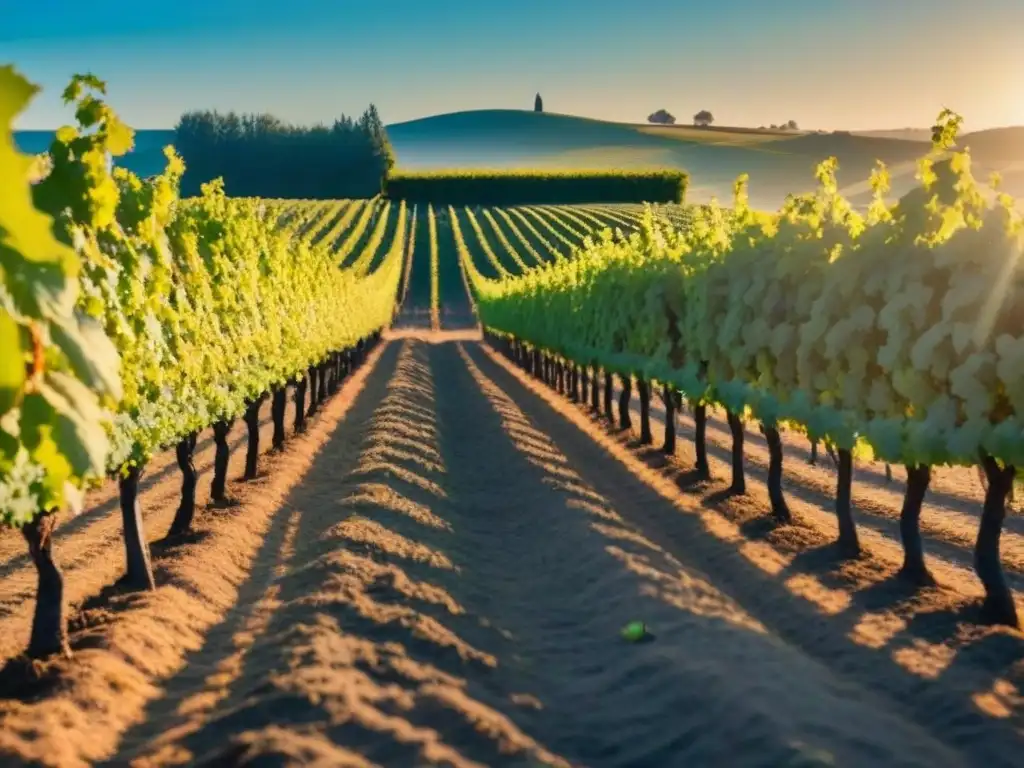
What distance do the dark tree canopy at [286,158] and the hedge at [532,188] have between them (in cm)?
800

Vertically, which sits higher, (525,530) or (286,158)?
(286,158)

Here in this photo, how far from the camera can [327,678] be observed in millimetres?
7953

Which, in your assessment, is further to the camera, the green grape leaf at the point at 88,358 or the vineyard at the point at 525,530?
the vineyard at the point at 525,530

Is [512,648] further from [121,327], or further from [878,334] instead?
[878,334]

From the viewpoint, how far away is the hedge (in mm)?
122375

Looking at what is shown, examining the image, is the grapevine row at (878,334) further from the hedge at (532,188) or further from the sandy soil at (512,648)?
the hedge at (532,188)

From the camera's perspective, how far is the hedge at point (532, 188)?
122375mm

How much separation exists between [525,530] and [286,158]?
124225 mm

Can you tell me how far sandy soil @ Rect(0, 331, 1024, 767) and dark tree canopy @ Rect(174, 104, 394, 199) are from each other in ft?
385

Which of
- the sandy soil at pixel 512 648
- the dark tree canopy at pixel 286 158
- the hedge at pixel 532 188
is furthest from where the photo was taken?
the dark tree canopy at pixel 286 158

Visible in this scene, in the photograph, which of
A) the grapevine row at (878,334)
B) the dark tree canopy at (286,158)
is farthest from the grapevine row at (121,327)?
the dark tree canopy at (286,158)

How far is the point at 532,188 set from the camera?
4875 inches

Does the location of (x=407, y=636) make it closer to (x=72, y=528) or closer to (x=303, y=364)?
(x=72, y=528)

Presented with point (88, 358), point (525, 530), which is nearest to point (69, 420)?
point (88, 358)
